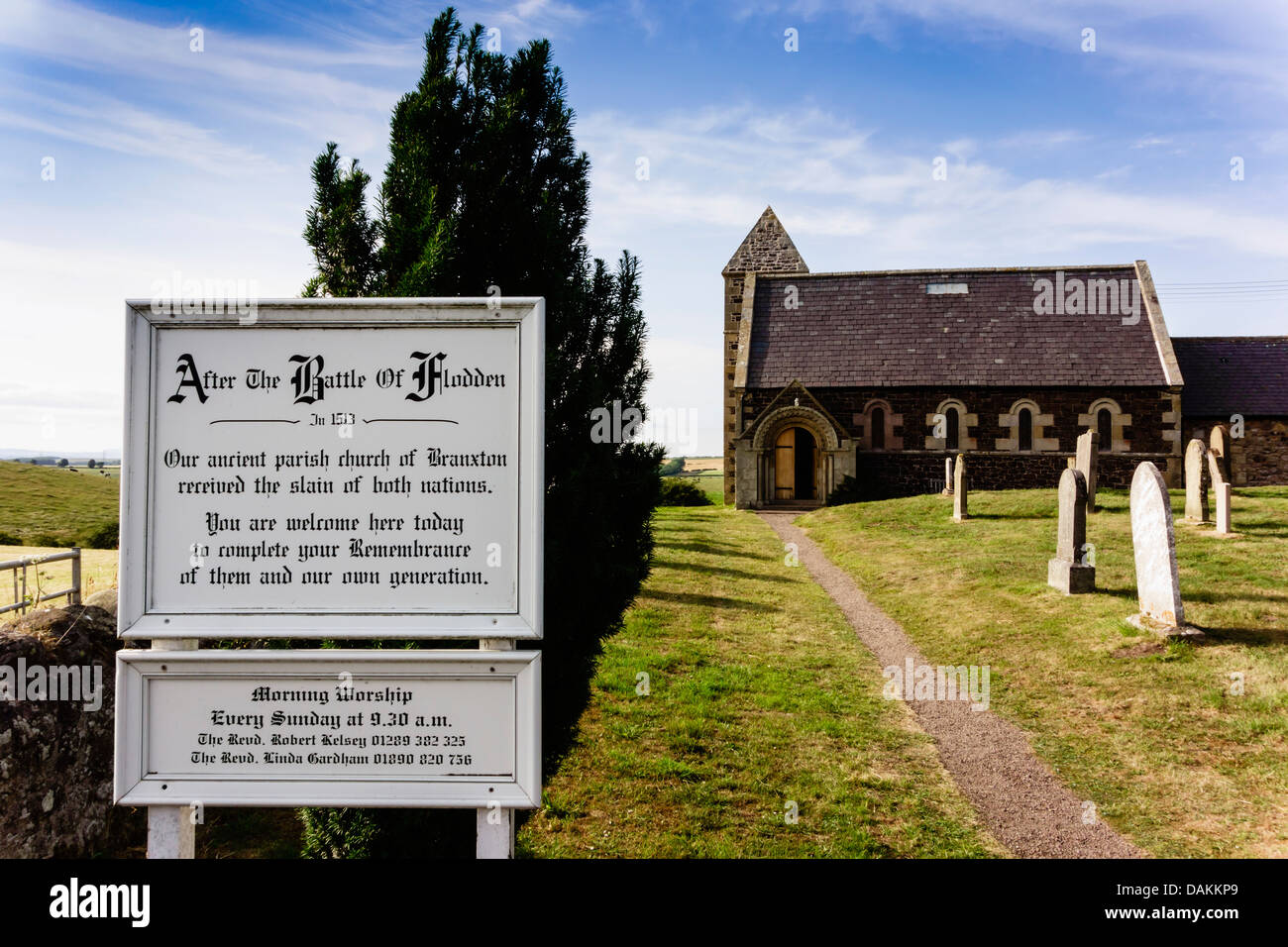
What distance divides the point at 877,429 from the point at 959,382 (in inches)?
126

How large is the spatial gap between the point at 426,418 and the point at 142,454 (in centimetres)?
133

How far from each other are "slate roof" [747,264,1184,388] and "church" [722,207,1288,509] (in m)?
0.06

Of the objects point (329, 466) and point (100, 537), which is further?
point (100, 537)

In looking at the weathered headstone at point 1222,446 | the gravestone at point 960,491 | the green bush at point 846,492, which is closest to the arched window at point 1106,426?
the green bush at point 846,492

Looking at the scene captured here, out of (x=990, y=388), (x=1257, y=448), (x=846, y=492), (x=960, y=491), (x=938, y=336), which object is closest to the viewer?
(x=960, y=491)

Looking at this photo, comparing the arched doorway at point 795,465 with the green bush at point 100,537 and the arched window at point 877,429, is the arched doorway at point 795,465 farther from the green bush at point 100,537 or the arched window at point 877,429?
the green bush at point 100,537

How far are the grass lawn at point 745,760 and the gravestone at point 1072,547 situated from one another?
10.2 ft

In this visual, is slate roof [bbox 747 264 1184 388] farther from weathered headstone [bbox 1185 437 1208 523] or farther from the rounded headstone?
the rounded headstone

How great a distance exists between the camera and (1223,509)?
46.3ft

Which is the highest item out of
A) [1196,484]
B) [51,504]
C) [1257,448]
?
[1257,448]

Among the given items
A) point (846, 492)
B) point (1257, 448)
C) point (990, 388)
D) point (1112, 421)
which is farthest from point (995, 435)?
point (1257, 448)

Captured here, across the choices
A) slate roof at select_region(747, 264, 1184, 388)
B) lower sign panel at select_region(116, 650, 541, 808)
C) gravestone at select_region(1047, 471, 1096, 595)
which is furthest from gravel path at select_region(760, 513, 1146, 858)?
slate roof at select_region(747, 264, 1184, 388)

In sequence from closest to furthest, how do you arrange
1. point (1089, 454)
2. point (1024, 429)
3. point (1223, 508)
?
point (1223, 508)
point (1089, 454)
point (1024, 429)

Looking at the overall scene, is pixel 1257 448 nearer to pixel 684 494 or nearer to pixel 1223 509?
pixel 1223 509
